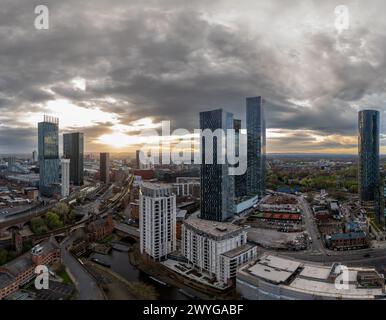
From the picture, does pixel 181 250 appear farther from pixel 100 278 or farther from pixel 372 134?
pixel 372 134

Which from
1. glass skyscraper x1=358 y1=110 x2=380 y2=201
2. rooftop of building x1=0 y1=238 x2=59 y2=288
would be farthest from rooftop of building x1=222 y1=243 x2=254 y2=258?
glass skyscraper x1=358 y1=110 x2=380 y2=201

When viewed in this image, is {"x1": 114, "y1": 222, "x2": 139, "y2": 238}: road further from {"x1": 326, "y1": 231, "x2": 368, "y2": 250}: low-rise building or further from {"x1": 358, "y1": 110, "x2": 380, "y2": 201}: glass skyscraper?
{"x1": 358, "y1": 110, "x2": 380, "y2": 201}: glass skyscraper

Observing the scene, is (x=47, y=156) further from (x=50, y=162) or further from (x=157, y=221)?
(x=157, y=221)

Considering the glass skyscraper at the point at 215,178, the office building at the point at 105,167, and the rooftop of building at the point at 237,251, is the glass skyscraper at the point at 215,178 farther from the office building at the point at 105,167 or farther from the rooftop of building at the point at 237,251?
the office building at the point at 105,167

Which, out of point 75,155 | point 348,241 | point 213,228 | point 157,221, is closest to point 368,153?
point 348,241

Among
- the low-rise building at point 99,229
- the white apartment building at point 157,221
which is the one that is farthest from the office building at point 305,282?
the low-rise building at point 99,229

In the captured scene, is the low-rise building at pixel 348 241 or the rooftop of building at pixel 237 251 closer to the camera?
the rooftop of building at pixel 237 251

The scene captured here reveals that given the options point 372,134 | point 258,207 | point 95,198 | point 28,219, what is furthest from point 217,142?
point 372,134
